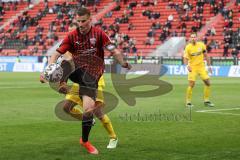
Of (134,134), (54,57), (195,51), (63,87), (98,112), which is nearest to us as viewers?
(54,57)

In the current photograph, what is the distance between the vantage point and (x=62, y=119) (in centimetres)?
1351

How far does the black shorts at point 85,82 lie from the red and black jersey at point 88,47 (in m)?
0.09

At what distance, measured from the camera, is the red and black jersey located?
29.8 feet

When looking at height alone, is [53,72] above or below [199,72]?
above

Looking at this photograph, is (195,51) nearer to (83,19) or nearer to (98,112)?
(98,112)

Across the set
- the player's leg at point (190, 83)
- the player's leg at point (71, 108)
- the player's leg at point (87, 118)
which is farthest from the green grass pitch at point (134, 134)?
the player's leg at point (71, 108)

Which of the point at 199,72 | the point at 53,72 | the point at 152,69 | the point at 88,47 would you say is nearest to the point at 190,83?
the point at 199,72

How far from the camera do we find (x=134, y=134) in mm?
11000

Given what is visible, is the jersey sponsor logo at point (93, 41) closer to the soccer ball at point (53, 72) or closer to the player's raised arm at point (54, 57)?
the player's raised arm at point (54, 57)

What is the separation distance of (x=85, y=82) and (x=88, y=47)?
584 mm

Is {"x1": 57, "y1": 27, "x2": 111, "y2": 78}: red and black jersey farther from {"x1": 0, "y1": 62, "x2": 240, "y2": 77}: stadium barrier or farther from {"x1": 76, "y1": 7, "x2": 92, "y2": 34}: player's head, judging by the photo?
{"x1": 0, "y1": 62, "x2": 240, "y2": 77}: stadium barrier

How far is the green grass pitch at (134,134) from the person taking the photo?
8609 millimetres

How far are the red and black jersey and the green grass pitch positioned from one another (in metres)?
1.39

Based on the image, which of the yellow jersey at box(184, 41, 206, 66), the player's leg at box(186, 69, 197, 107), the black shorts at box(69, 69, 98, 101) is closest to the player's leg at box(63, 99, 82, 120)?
the black shorts at box(69, 69, 98, 101)
